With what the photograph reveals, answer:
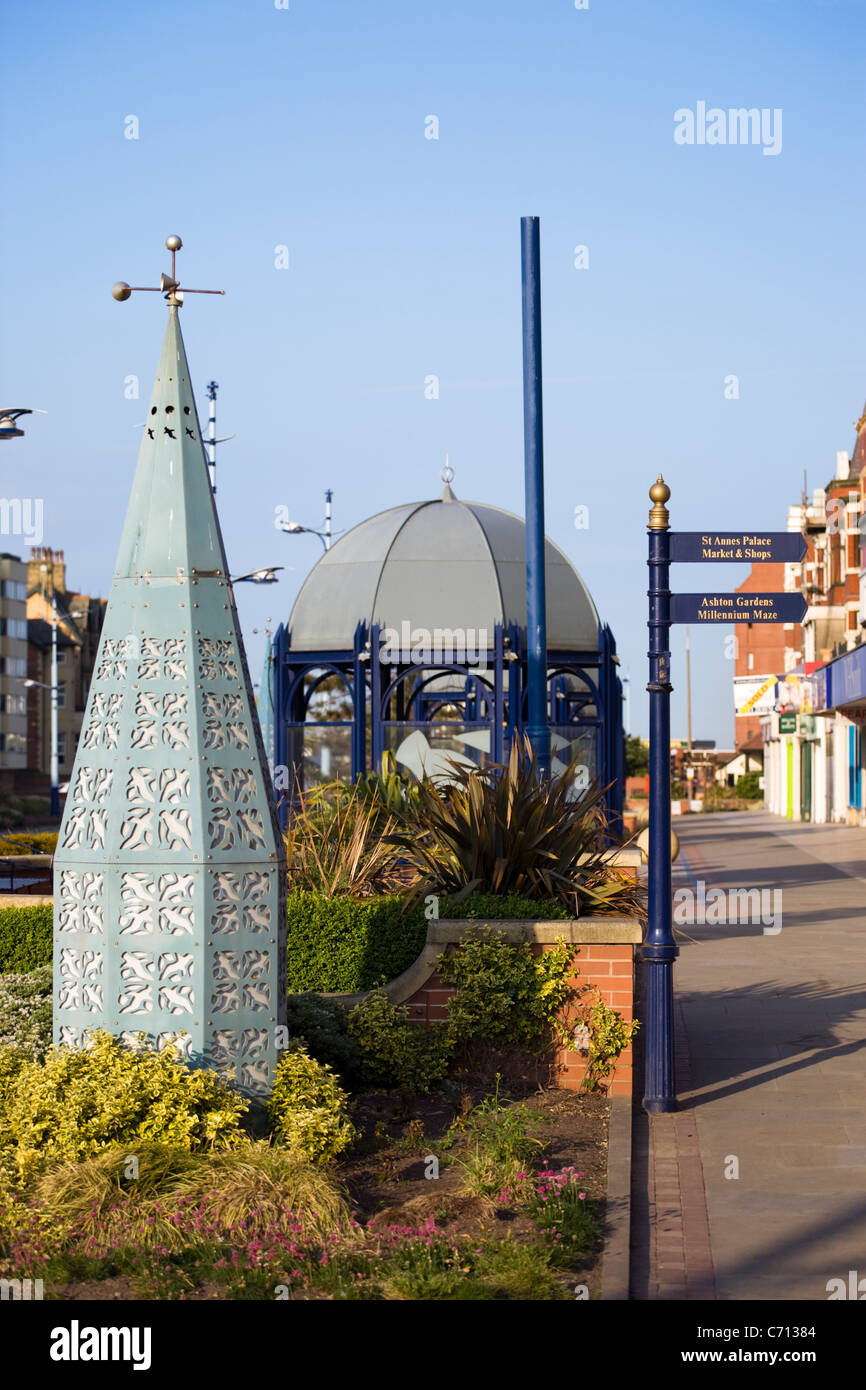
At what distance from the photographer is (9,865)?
16375 millimetres

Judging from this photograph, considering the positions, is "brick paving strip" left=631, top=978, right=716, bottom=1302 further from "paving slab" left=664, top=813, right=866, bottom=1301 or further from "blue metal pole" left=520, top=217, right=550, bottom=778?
"blue metal pole" left=520, top=217, right=550, bottom=778

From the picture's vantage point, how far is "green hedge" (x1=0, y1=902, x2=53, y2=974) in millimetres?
10703

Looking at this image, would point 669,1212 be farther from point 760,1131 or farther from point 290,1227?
point 290,1227

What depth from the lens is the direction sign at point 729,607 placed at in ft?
29.4

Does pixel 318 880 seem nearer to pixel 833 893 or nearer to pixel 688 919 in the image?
pixel 688 919

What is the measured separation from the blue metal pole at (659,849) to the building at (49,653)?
246 ft

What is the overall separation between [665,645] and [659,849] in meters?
1.21

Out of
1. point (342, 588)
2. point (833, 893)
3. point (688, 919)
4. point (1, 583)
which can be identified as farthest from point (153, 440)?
point (1, 583)

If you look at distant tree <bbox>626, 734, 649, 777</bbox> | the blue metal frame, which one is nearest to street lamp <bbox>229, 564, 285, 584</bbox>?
the blue metal frame

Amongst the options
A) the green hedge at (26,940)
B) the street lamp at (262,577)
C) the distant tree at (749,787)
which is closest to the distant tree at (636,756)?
the distant tree at (749,787)

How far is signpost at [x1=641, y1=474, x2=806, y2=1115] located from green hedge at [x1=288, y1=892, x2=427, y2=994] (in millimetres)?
1591

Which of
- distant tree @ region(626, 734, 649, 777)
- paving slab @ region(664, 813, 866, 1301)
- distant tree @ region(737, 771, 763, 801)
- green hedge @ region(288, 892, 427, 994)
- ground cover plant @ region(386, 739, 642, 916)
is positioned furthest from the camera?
distant tree @ region(737, 771, 763, 801)

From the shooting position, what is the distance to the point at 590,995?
8953mm

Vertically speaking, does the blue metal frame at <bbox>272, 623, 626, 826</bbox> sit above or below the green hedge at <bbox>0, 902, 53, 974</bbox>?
above
